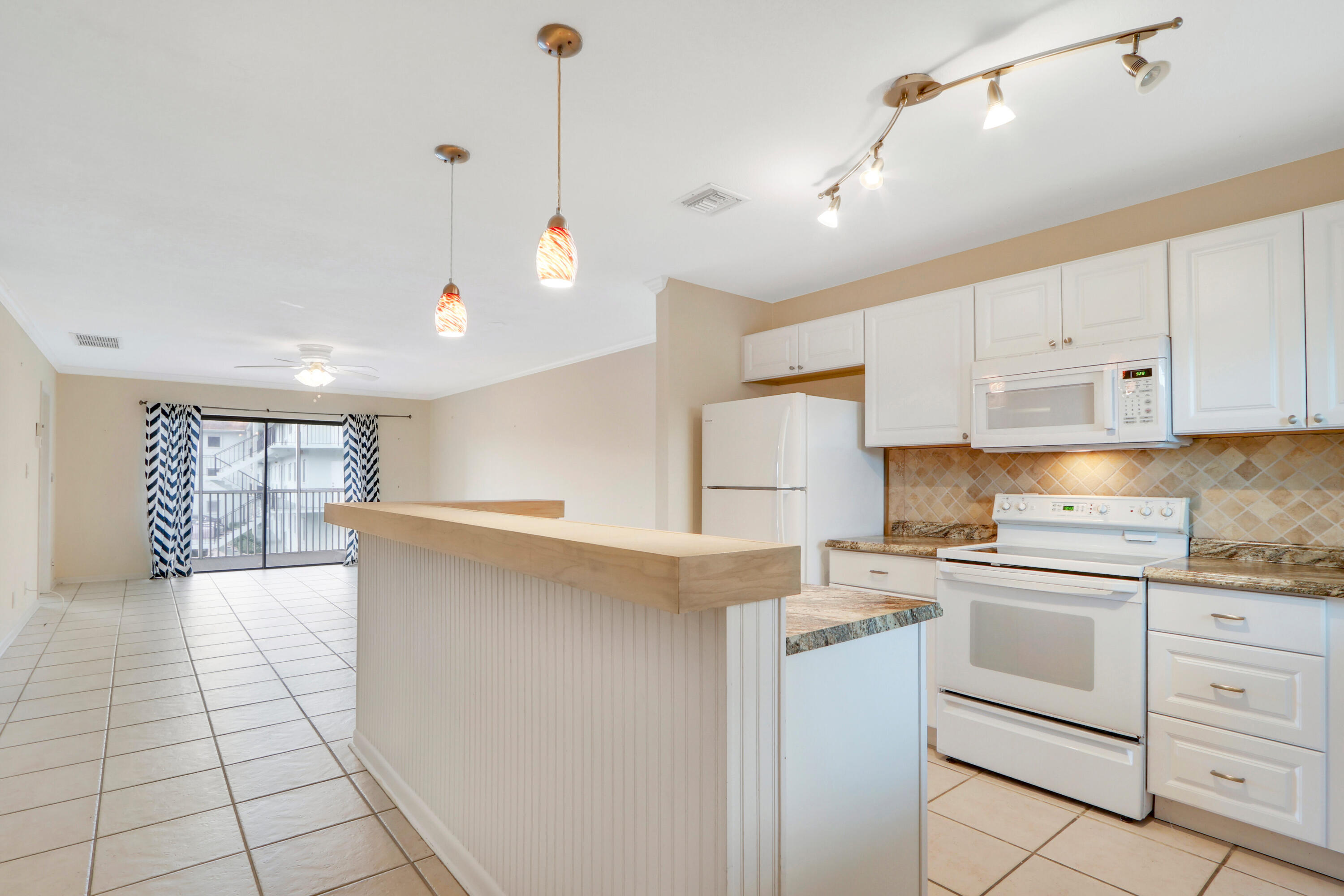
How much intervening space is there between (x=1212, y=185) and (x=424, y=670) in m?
3.39

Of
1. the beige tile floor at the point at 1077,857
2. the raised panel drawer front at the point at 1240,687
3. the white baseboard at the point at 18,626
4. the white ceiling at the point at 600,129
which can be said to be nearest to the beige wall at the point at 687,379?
the white ceiling at the point at 600,129

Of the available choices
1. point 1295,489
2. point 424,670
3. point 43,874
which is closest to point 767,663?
point 424,670

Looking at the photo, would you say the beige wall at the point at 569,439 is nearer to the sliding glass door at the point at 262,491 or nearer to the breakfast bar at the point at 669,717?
the sliding glass door at the point at 262,491

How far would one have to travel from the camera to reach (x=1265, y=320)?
228 cm

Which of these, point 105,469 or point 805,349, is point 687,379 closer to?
point 805,349

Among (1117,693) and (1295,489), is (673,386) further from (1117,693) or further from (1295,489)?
(1295,489)

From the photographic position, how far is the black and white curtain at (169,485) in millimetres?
7344

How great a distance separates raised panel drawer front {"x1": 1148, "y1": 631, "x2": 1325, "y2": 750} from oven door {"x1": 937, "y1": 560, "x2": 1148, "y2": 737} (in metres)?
0.07

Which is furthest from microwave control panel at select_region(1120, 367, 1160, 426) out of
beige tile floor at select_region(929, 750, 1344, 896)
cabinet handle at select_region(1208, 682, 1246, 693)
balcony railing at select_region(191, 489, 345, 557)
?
balcony railing at select_region(191, 489, 345, 557)

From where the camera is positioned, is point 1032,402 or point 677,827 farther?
point 1032,402

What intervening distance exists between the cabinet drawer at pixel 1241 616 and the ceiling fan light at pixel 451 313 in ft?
8.36

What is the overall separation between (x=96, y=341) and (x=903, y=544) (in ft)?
21.0

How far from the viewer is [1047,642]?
2490 millimetres

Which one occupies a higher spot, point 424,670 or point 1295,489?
point 1295,489
